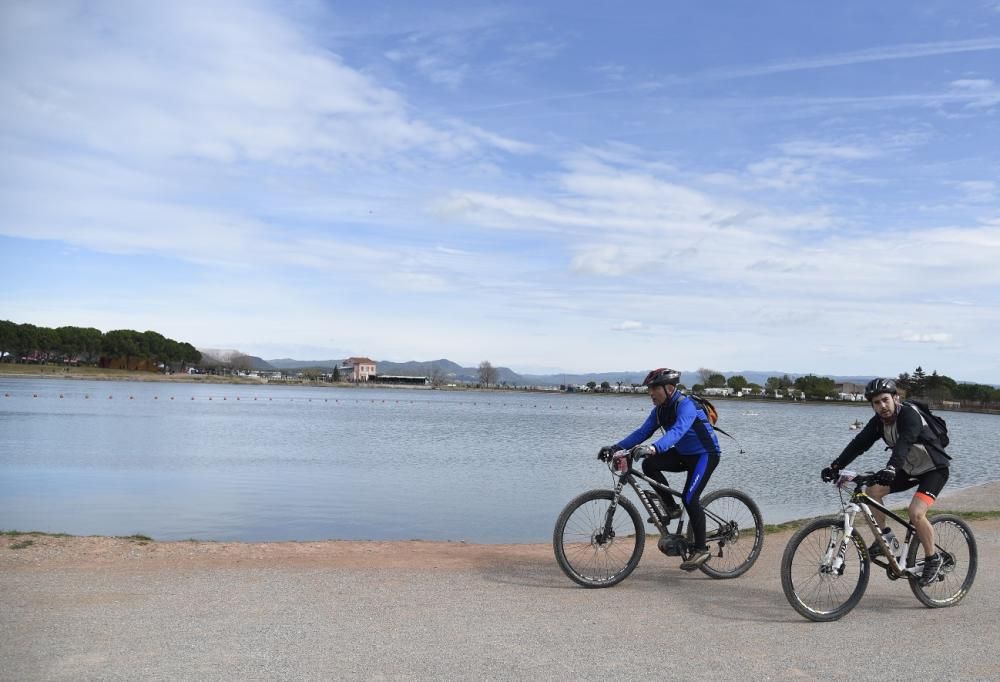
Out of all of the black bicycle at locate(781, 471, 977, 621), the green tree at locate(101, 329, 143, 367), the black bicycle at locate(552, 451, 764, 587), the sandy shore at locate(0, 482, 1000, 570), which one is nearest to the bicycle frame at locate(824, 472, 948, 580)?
the black bicycle at locate(781, 471, 977, 621)

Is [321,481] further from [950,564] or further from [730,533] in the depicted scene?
[950,564]

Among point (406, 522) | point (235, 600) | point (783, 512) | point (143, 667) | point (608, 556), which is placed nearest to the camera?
point (143, 667)

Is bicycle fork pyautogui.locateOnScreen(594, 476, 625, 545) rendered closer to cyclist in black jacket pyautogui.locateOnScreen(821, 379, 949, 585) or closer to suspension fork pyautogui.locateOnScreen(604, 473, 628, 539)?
suspension fork pyautogui.locateOnScreen(604, 473, 628, 539)

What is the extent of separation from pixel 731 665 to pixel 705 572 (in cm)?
301

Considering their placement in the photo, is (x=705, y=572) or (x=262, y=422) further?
(x=262, y=422)

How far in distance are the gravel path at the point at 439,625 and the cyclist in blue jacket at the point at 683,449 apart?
1.88ft

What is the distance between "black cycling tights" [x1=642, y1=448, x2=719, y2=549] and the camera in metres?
8.02

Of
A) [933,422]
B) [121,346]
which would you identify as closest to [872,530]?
[933,422]

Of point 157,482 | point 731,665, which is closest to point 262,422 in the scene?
point 157,482

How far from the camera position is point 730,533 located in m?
8.57

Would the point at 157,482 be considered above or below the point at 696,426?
below

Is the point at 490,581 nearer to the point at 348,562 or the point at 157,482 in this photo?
the point at 348,562

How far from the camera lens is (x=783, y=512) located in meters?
20.1

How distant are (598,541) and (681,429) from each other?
126cm
